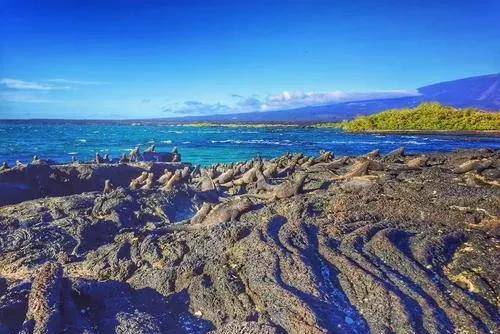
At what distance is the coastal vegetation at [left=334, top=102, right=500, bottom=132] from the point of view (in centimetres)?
5734

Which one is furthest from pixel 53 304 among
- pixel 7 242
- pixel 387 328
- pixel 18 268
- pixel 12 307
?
pixel 7 242

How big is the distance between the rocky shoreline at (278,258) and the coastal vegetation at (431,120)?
49.6m

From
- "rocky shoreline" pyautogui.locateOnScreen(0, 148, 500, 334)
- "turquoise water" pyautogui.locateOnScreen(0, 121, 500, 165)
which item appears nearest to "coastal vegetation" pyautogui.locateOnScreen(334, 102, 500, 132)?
"turquoise water" pyautogui.locateOnScreen(0, 121, 500, 165)

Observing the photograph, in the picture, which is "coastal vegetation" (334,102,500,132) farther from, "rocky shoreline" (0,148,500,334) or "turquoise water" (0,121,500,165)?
"rocky shoreline" (0,148,500,334)

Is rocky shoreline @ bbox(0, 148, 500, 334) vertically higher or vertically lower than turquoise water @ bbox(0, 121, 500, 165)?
higher

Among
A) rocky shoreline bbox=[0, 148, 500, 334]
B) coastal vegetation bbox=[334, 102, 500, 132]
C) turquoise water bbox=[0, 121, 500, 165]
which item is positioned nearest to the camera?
rocky shoreline bbox=[0, 148, 500, 334]

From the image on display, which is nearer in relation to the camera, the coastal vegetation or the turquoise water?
the turquoise water

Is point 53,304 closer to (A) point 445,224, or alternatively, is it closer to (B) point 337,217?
(B) point 337,217

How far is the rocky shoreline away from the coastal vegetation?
49.6 meters

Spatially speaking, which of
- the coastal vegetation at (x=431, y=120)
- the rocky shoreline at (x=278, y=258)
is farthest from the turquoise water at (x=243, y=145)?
the rocky shoreline at (x=278, y=258)

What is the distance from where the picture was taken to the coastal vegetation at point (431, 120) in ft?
188

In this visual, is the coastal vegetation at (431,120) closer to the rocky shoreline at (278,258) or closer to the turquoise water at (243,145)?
the turquoise water at (243,145)

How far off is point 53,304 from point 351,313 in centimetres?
395

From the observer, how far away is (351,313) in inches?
253
